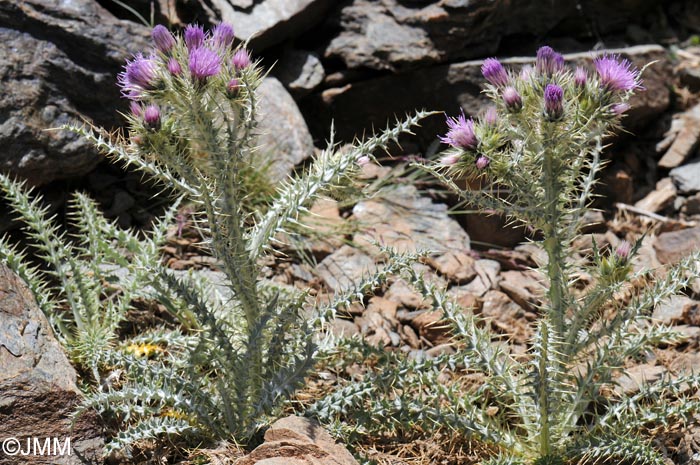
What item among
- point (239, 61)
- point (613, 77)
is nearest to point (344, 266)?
point (239, 61)

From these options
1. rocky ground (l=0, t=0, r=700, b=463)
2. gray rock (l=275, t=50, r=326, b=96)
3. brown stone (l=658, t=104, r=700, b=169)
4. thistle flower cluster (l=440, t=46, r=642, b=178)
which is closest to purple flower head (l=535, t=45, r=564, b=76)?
thistle flower cluster (l=440, t=46, r=642, b=178)

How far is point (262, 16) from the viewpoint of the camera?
15.6 feet

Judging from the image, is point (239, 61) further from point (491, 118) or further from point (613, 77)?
point (613, 77)

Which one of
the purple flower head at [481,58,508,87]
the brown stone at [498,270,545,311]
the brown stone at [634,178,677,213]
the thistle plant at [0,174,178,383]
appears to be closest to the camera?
the purple flower head at [481,58,508,87]

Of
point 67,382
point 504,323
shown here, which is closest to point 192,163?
point 67,382

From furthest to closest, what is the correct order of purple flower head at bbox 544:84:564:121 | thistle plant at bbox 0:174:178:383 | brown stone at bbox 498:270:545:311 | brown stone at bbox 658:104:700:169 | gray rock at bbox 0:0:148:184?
brown stone at bbox 658:104:700:169, brown stone at bbox 498:270:545:311, gray rock at bbox 0:0:148:184, thistle plant at bbox 0:174:178:383, purple flower head at bbox 544:84:564:121

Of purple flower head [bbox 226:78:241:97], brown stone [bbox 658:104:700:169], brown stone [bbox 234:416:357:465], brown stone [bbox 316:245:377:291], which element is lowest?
brown stone [bbox 234:416:357:465]

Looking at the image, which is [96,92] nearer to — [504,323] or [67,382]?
[67,382]

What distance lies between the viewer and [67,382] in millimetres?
2896

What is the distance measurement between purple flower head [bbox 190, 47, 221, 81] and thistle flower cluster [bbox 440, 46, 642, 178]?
793 mm

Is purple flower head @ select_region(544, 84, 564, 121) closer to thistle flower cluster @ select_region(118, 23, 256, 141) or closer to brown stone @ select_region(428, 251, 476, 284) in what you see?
thistle flower cluster @ select_region(118, 23, 256, 141)

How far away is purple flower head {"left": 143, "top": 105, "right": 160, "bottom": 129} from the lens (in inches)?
105

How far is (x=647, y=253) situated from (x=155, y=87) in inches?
119

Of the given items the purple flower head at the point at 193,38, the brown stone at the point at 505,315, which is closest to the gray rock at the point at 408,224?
the brown stone at the point at 505,315
